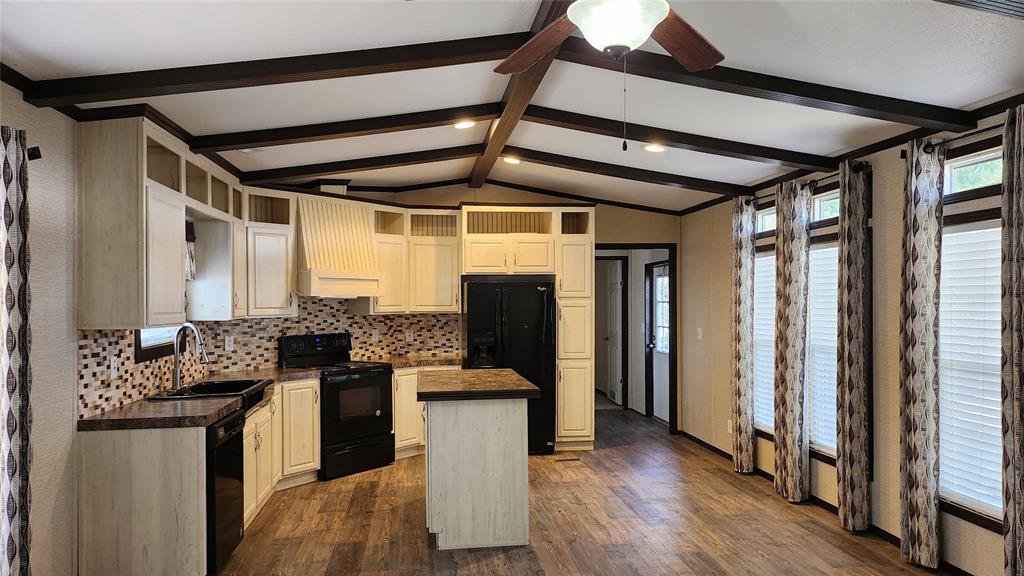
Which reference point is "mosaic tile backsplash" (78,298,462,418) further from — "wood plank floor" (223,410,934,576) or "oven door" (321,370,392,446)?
"wood plank floor" (223,410,934,576)

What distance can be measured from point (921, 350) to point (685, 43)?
247 cm

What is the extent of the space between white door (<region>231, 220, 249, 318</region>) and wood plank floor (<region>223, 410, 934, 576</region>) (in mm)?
1443

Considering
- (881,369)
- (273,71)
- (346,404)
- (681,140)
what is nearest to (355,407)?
(346,404)

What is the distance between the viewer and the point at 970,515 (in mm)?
3227

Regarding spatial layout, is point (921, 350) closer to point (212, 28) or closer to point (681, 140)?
point (681, 140)

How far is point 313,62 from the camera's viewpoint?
2830mm

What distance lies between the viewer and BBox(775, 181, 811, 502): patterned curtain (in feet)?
14.7

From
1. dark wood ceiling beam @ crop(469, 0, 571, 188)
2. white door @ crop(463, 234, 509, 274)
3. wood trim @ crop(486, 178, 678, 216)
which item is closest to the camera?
dark wood ceiling beam @ crop(469, 0, 571, 188)

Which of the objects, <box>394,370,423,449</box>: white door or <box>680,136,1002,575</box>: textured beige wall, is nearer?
<box>680,136,1002,575</box>: textured beige wall

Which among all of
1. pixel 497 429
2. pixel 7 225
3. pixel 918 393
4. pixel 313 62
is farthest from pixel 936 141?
pixel 7 225

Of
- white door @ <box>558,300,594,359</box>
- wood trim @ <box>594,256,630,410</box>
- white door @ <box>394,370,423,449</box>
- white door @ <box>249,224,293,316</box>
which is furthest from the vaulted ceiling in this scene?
wood trim @ <box>594,256,630,410</box>

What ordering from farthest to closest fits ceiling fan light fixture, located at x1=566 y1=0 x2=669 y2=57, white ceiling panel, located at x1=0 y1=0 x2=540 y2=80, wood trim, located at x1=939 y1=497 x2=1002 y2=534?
wood trim, located at x1=939 y1=497 x2=1002 y2=534
white ceiling panel, located at x1=0 y1=0 x2=540 y2=80
ceiling fan light fixture, located at x1=566 y1=0 x2=669 y2=57

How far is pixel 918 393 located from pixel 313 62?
11.6ft

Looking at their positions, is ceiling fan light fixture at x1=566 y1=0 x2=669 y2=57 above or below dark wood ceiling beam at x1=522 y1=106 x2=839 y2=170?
below
